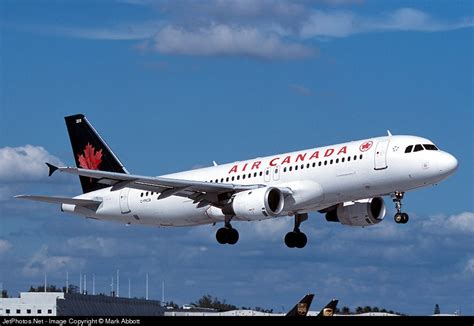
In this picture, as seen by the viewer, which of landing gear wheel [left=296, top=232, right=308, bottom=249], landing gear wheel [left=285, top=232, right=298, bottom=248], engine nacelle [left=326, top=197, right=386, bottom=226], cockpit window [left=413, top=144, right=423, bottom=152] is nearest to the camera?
cockpit window [left=413, top=144, right=423, bottom=152]

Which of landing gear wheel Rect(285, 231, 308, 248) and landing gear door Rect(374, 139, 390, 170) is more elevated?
landing gear door Rect(374, 139, 390, 170)

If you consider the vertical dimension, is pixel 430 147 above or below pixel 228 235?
above

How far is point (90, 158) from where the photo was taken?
9250 cm

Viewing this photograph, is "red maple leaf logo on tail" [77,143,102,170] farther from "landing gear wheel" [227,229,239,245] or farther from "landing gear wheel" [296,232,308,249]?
"landing gear wheel" [296,232,308,249]

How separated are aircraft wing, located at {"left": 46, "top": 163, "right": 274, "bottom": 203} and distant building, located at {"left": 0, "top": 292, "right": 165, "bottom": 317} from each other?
24842mm

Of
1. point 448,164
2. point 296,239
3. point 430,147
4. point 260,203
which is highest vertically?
point 430,147

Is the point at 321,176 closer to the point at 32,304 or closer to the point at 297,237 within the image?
the point at 297,237

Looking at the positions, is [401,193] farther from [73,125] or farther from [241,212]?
[73,125]

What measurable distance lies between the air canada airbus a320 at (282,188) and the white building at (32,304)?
16079 millimetres

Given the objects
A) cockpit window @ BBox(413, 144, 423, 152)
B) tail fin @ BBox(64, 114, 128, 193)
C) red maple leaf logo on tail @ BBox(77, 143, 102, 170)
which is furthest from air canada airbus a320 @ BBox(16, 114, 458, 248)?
red maple leaf logo on tail @ BBox(77, 143, 102, 170)

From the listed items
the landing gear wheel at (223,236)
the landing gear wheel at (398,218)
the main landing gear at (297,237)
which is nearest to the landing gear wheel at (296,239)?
the main landing gear at (297,237)

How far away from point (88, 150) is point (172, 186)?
17.0m

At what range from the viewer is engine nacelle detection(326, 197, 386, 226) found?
80.2 metres

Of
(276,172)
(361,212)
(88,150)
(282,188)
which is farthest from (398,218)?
(88,150)
